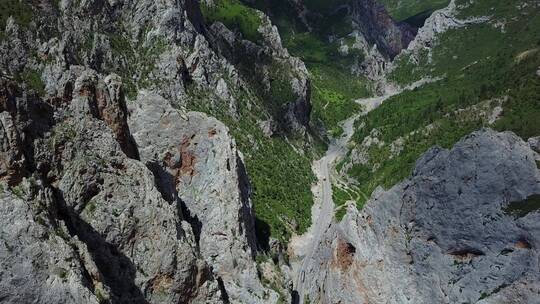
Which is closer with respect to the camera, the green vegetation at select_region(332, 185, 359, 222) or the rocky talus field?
the rocky talus field

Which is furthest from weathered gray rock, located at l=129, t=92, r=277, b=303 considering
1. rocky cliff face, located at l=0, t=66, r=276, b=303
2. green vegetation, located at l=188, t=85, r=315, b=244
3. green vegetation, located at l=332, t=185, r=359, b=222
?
Answer: green vegetation, located at l=332, t=185, r=359, b=222

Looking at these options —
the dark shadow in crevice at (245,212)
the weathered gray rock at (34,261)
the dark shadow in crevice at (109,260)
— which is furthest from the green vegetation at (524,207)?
the dark shadow in crevice at (245,212)

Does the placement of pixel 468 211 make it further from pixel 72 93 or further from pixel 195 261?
pixel 72 93

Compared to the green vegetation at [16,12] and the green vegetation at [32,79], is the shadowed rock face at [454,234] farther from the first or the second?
the green vegetation at [16,12]

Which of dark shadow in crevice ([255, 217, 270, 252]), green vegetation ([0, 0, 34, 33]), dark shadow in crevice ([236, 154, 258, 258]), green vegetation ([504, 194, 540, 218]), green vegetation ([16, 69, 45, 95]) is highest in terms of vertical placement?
green vegetation ([0, 0, 34, 33])

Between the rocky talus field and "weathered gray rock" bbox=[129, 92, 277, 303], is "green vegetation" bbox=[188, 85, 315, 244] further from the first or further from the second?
"weathered gray rock" bbox=[129, 92, 277, 303]

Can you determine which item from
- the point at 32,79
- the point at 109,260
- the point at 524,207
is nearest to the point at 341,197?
the point at 32,79
